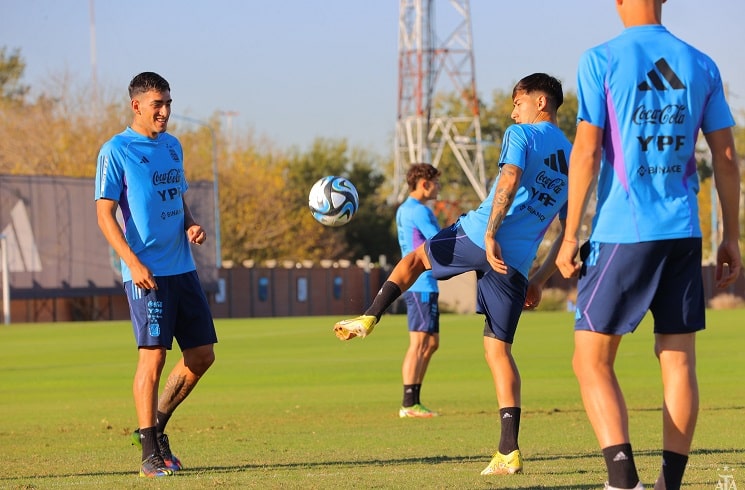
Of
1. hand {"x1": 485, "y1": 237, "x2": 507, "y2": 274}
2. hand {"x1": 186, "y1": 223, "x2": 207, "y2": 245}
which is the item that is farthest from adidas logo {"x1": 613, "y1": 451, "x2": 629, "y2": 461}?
hand {"x1": 186, "y1": 223, "x2": 207, "y2": 245}

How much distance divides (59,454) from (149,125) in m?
2.79

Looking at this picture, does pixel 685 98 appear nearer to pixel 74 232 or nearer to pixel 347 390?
pixel 347 390

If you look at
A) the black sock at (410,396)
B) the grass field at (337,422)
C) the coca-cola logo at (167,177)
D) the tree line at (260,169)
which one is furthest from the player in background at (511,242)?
the tree line at (260,169)

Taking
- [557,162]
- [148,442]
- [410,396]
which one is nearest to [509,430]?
[557,162]

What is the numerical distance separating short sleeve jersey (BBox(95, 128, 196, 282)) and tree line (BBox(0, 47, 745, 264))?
51.0m

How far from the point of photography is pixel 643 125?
5543 millimetres

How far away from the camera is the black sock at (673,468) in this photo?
5750 millimetres

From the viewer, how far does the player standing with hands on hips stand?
825 cm

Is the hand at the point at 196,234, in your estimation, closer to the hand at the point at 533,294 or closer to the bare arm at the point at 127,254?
the bare arm at the point at 127,254

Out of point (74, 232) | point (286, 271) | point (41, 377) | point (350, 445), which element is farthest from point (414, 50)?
point (350, 445)

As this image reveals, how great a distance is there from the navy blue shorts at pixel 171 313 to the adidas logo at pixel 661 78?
3845mm

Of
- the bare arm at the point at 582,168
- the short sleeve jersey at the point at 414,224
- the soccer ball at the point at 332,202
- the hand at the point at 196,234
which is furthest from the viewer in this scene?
the short sleeve jersey at the point at 414,224

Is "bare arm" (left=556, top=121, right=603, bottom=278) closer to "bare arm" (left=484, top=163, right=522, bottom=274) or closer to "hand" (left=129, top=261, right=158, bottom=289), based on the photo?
"bare arm" (left=484, top=163, right=522, bottom=274)

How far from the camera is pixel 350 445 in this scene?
387 inches
